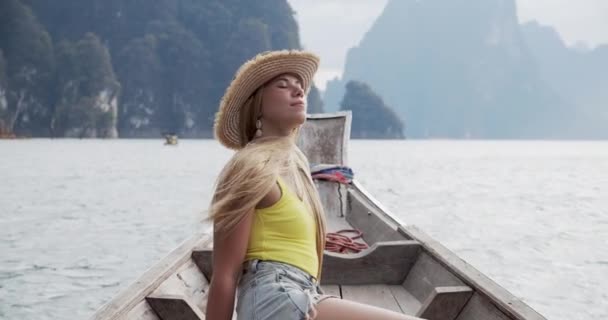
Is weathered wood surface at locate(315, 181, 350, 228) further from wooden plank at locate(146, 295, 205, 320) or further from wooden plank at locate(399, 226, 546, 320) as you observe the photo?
wooden plank at locate(146, 295, 205, 320)

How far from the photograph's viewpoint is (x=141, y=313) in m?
2.56

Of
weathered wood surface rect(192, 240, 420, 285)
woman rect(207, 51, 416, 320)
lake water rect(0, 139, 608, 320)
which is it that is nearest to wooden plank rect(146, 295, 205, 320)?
woman rect(207, 51, 416, 320)

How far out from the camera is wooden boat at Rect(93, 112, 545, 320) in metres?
2.59

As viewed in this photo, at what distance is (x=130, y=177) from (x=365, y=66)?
176593mm

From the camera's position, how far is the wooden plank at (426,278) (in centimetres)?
329

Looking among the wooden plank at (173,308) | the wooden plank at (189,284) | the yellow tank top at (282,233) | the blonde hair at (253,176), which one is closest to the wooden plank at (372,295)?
the wooden plank at (189,284)

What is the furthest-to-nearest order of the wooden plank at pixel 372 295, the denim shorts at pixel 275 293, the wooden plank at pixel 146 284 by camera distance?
the wooden plank at pixel 372 295 < the wooden plank at pixel 146 284 < the denim shorts at pixel 275 293

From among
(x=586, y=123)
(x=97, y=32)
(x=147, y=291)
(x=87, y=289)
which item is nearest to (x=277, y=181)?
(x=147, y=291)

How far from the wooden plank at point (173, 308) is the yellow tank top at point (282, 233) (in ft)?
2.72

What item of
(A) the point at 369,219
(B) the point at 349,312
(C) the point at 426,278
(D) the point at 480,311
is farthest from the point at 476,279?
(A) the point at 369,219

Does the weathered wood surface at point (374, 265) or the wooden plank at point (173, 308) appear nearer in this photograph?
the wooden plank at point (173, 308)

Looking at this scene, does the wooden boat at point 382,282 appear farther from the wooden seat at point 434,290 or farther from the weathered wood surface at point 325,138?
the weathered wood surface at point 325,138

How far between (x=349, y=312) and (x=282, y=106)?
66 centimetres

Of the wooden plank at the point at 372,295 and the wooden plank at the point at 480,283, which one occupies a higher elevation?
the wooden plank at the point at 480,283
